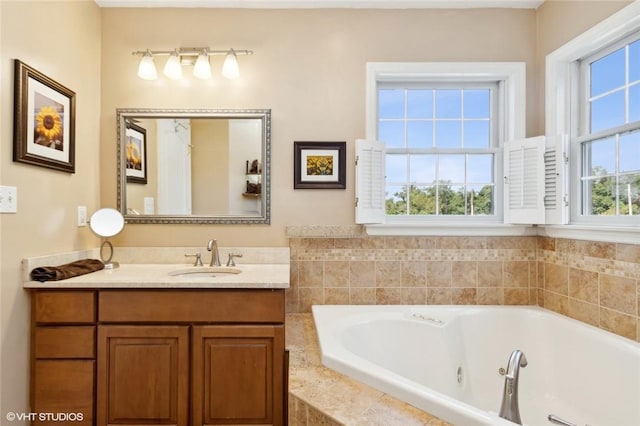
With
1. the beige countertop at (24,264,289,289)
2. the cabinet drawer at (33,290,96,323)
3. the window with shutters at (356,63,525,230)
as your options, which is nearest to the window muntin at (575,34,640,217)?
the window with shutters at (356,63,525,230)

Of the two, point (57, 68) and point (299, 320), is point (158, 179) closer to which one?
point (57, 68)

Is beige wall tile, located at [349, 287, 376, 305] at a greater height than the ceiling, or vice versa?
the ceiling

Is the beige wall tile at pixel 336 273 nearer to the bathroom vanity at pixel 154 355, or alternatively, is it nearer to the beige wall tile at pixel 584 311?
the bathroom vanity at pixel 154 355

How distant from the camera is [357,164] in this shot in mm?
2213

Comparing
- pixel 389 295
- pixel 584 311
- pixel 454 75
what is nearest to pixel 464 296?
pixel 389 295

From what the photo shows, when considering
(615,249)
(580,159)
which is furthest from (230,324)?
(580,159)

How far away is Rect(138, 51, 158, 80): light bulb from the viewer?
2.18 m

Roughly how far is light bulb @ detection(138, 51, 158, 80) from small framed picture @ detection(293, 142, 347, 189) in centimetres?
98

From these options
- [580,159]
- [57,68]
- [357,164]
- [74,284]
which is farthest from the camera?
[357,164]

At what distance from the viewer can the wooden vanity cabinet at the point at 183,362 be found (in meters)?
1.73

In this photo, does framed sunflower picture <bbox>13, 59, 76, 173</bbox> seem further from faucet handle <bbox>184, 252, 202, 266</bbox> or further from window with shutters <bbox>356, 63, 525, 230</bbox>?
window with shutters <bbox>356, 63, 525, 230</bbox>

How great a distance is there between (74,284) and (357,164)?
166cm

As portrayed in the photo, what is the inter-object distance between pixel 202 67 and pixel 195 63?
0.38 feet

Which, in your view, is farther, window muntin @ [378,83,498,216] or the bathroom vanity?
window muntin @ [378,83,498,216]
